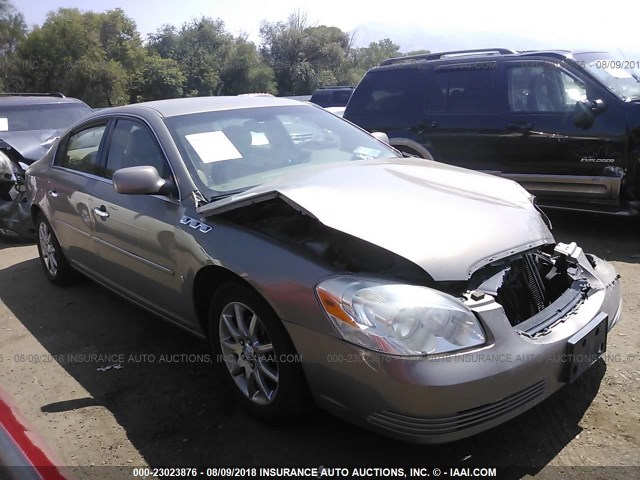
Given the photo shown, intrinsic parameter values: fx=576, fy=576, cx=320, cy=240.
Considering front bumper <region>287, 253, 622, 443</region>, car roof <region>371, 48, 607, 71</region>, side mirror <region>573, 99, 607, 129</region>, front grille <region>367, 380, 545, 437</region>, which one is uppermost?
car roof <region>371, 48, 607, 71</region>

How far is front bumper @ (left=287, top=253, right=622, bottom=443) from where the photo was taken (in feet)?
7.30

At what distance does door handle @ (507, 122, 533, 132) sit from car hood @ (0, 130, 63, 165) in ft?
18.9

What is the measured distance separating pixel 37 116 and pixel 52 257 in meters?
4.30

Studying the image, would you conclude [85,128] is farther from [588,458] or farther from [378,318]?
[588,458]

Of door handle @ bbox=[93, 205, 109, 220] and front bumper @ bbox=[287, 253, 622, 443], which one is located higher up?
door handle @ bbox=[93, 205, 109, 220]

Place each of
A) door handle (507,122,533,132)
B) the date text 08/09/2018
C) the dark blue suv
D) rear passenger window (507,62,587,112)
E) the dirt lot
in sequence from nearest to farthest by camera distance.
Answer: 1. the date text 08/09/2018
2. the dirt lot
3. the dark blue suv
4. rear passenger window (507,62,587,112)
5. door handle (507,122,533,132)

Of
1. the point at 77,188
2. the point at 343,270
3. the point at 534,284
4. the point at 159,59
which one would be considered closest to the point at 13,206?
the point at 77,188

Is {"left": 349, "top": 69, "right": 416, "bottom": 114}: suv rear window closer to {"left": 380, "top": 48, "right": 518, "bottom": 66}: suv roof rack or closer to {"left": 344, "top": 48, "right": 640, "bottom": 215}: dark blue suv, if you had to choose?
{"left": 344, "top": 48, "right": 640, "bottom": 215}: dark blue suv

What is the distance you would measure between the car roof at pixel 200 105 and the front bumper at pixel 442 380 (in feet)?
6.14

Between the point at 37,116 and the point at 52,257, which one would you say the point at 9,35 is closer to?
the point at 37,116

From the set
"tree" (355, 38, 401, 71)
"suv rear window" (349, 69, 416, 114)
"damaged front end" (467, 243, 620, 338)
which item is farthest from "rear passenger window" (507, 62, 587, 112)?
"tree" (355, 38, 401, 71)

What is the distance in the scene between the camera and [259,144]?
12.0 ft

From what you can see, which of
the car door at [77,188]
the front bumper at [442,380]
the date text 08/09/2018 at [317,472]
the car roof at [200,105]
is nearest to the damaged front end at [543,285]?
the front bumper at [442,380]

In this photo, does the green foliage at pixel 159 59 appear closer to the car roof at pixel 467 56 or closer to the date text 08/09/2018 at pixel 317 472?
the car roof at pixel 467 56
